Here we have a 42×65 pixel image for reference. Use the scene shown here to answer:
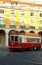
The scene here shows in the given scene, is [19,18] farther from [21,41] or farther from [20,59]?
[20,59]

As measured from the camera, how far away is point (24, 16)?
56375 mm

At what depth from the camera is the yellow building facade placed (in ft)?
179

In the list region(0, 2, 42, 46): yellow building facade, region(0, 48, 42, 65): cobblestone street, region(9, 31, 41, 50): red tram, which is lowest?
region(0, 48, 42, 65): cobblestone street

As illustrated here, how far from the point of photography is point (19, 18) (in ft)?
183

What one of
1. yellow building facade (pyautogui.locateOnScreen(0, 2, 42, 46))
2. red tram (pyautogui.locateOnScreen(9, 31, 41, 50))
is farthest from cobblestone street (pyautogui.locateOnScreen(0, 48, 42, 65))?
yellow building facade (pyautogui.locateOnScreen(0, 2, 42, 46))

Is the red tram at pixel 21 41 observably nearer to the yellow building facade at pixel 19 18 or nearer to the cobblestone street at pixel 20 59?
the cobblestone street at pixel 20 59

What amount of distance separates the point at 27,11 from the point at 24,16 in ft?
4.21

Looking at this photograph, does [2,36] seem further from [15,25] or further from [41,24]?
[41,24]

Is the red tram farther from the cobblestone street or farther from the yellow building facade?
the yellow building facade

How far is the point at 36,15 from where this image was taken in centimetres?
5712

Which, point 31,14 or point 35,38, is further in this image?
point 31,14

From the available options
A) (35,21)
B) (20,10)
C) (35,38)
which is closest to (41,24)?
(35,21)

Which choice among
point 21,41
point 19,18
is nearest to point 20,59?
point 21,41

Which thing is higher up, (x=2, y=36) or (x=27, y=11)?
(x=27, y=11)
